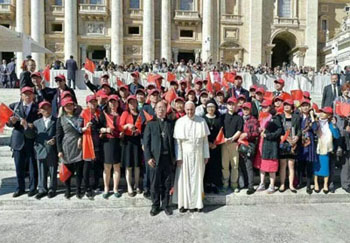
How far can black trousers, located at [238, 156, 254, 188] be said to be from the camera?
5970mm

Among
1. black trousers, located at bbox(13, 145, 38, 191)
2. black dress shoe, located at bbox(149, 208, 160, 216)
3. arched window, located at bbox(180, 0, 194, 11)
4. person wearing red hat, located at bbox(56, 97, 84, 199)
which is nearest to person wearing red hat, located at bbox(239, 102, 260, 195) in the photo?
black dress shoe, located at bbox(149, 208, 160, 216)

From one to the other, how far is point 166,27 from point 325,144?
101 feet

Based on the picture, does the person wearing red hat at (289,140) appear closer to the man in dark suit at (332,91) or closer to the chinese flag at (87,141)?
the man in dark suit at (332,91)

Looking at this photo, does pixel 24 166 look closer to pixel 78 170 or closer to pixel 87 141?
pixel 78 170

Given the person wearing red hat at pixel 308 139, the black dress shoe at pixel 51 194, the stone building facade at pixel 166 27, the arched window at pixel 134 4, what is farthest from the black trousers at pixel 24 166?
the arched window at pixel 134 4

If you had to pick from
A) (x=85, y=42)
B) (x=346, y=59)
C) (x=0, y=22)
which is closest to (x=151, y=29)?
(x=85, y=42)

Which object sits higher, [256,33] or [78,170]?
[256,33]

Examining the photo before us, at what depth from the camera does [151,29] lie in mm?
33750

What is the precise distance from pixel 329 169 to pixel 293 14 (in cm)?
3587

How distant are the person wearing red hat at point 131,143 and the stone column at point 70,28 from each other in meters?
30.4

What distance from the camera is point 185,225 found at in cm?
479

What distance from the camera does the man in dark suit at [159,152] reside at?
5.08 m

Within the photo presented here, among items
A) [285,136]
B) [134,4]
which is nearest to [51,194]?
[285,136]

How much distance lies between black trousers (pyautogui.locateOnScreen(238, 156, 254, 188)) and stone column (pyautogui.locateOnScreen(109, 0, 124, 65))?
1174 inches
